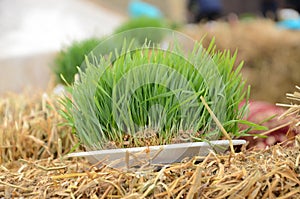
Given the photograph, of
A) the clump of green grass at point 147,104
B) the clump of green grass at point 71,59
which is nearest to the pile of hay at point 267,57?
the clump of green grass at point 71,59

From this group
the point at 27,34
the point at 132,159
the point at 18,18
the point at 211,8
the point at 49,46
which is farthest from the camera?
the point at 211,8

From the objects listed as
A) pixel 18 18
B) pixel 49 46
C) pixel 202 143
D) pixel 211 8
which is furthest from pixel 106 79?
pixel 211 8

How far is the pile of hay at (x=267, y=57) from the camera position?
4.48 m

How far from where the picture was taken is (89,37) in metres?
3.57

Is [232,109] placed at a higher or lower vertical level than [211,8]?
lower

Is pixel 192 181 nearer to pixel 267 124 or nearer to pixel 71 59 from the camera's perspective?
pixel 267 124

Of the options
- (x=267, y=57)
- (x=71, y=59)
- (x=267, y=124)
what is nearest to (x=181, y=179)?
(x=267, y=124)

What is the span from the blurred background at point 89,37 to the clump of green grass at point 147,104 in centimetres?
162

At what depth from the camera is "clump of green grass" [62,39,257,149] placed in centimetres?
97

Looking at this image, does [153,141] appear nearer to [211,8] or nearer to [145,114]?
[145,114]

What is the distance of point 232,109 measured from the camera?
1.02m

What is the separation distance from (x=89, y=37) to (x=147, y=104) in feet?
8.63

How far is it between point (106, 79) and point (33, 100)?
78 centimetres

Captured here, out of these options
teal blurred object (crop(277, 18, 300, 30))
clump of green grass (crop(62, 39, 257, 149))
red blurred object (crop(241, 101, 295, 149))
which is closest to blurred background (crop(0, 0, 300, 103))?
teal blurred object (crop(277, 18, 300, 30))
